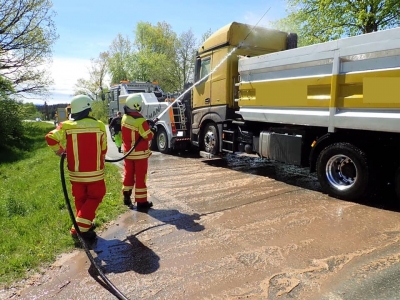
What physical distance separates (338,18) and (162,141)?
998cm

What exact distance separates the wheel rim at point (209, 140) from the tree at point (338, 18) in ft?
30.4

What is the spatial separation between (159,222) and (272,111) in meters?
3.12

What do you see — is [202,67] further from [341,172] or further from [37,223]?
[37,223]

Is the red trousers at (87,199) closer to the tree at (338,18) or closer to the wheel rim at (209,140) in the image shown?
the wheel rim at (209,140)

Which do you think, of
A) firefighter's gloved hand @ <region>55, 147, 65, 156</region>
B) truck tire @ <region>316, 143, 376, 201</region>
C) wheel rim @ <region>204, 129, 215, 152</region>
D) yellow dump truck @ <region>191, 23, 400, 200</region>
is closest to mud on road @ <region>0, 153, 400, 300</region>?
truck tire @ <region>316, 143, 376, 201</region>

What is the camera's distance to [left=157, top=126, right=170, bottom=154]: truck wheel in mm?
10195

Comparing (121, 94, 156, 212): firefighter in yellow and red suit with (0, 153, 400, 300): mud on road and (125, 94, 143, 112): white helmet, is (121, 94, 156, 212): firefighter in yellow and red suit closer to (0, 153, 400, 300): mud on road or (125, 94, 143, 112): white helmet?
(125, 94, 143, 112): white helmet

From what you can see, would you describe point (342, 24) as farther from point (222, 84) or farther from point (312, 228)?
point (312, 228)

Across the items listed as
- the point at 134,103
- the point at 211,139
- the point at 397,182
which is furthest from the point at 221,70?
the point at 397,182

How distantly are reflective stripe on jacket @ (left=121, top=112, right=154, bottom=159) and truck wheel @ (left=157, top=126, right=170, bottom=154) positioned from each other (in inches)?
203

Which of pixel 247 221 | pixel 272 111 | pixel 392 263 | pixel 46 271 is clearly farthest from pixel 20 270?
pixel 272 111

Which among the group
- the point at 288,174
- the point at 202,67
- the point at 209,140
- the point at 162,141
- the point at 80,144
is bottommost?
the point at 288,174

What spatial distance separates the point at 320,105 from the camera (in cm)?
525

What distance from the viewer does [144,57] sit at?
37.6m
